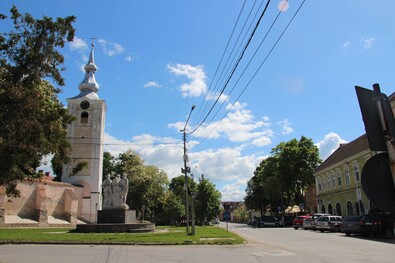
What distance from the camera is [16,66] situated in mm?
12492

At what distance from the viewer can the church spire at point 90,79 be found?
61.1 m

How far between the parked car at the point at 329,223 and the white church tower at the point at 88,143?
33491 millimetres

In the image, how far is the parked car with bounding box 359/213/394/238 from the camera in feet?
74.4

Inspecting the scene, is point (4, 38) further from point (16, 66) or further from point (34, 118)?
point (34, 118)

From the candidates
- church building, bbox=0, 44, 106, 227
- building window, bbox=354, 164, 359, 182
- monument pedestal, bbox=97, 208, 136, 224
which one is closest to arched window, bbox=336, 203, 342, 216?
building window, bbox=354, 164, 359, 182

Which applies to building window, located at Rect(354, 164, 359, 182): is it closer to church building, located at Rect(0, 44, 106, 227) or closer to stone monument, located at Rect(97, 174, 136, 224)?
stone monument, located at Rect(97, 174, 136, 224)

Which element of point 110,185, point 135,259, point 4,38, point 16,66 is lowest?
point 135,259

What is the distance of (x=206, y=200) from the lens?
177ft

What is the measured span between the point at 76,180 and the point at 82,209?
4453 millimetres

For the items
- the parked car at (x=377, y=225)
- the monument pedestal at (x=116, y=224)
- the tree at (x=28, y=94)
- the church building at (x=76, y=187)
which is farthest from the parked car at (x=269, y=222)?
the tree at (x=28, y=94)

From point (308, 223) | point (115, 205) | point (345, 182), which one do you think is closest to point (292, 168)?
point (345, 182)

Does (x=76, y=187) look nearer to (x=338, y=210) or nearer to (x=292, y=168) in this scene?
(x=292, y=168)

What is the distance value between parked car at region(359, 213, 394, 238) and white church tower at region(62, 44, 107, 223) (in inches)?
1548

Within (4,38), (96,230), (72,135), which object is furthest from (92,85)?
(4,38)
